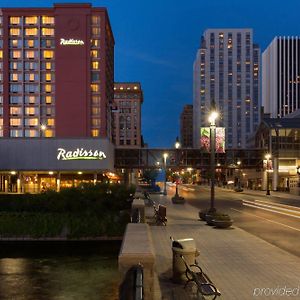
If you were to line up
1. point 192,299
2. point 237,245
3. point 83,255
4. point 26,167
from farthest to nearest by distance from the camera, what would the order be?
1. point 26,167
2. point 83,255
3. point 237,245
4. point 192,299

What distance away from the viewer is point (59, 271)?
23734 mm

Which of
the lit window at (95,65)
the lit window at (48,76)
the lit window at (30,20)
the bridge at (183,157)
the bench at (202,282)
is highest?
the lit window at (30,20)

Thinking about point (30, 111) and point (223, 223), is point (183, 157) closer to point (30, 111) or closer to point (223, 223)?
point (30, 111)

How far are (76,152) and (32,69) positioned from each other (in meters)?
58.0

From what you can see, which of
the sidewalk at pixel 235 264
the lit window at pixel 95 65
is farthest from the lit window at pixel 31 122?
the sidewalk at pixel 235 264

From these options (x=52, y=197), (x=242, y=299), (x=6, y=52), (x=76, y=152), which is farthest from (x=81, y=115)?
(x=242, y=299)

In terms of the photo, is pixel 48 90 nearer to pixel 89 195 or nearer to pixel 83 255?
pixel 89 195

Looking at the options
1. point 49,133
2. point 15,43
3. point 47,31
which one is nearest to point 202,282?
point 49,133

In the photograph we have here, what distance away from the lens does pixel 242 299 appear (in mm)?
11062

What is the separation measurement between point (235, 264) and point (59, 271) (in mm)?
10896

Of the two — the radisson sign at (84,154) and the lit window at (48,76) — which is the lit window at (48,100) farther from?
the radisson sign at (84,154)

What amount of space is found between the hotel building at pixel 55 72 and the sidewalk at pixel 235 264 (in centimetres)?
10349

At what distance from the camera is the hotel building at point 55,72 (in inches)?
4990

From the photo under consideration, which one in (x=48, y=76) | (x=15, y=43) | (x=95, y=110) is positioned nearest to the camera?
(x=95, y=110)
